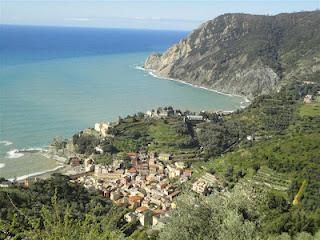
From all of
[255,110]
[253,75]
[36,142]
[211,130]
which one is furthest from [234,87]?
[36,142]

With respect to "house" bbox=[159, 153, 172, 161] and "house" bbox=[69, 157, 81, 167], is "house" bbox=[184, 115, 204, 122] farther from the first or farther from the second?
"house" bbox=[69, 157, 81, 167]

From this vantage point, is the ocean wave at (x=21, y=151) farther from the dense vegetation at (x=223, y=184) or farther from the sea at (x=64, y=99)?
the dense vegetation at (x=223, y=184)

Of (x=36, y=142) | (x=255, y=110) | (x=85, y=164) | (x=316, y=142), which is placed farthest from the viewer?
(x=255, y=110)

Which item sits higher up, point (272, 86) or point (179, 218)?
point (179, 218)

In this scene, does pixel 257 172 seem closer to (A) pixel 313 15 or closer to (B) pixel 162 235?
(B) pixel 162 235

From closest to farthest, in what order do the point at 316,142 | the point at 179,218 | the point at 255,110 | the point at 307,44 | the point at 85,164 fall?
the point at 179,218, the point at 316,142, the point at 85,164, the point at 255,110, the point at 307,44

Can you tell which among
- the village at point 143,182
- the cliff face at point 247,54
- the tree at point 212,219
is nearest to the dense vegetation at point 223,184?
the tree at point 212,219

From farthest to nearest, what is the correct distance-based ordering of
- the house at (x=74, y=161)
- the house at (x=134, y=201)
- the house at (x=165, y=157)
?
the house at (x=74, y=161) < the house at (x=165, y=157) < the house at (x=134, y=201)
